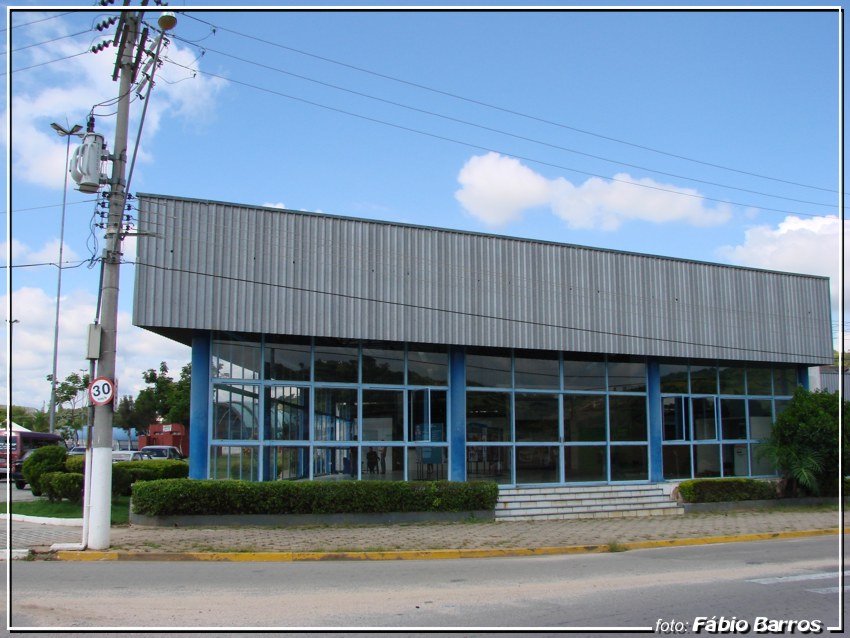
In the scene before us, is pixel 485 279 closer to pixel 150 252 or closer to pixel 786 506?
pixel 150 252

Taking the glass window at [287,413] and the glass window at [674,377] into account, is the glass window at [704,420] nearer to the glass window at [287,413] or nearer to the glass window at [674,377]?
the glass window at [674,377]

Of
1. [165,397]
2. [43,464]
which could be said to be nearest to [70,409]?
[165,397]

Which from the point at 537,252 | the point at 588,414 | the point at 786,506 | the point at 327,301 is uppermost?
the point at 537,252

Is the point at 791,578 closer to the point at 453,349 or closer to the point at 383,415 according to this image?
the point at 383,415

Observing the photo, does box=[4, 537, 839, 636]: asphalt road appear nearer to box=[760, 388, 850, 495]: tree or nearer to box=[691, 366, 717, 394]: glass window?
box=[760, 388, 850, 495]: tree

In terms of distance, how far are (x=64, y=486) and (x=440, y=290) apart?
1056 centimetres

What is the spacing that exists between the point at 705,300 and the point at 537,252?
6006 millimetres

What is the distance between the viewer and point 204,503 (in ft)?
51.5

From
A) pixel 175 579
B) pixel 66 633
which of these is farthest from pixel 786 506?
pixel 66 633

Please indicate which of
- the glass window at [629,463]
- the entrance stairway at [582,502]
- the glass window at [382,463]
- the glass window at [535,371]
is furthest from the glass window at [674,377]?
the glass window at [382,463]

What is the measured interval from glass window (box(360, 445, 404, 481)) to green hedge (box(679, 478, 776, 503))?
26.0 ft

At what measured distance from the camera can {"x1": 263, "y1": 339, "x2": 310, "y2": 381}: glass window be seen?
→ 17969 millimetres

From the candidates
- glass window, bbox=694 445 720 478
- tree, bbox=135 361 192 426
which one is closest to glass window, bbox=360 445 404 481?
glass window, bbox=694 445 720 478

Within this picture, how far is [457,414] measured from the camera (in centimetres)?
1928
